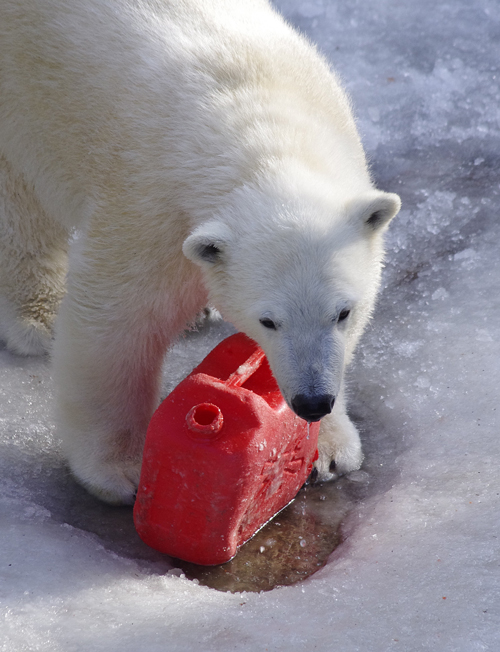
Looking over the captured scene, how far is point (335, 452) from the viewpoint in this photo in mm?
3191

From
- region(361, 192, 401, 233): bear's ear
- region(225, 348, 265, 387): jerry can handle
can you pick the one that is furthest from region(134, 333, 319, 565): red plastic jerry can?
region(361, 192, 401, 233): bear's ear

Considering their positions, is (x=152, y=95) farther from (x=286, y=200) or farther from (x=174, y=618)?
(x=174, y=618)

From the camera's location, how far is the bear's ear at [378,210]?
2.41 metres

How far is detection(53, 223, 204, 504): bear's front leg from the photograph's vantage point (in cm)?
269

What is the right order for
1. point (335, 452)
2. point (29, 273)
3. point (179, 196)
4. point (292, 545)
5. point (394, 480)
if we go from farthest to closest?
point (29, 273) → point (335, 452) → point (394, 480) → point (292, 545) → point (179, 196)

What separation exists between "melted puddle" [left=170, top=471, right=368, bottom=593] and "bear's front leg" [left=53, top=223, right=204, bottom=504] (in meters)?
0.56

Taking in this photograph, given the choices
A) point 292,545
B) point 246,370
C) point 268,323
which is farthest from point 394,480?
point 268,323

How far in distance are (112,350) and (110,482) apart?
57cm

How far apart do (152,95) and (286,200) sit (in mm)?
721

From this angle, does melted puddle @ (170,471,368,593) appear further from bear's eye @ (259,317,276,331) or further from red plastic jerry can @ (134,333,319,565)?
bear's eye @ (259,317,276,331)

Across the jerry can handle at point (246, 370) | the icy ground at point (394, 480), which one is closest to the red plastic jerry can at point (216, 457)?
the jerry can handle at point (246, 370)

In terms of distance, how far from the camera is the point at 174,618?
7.25 feet

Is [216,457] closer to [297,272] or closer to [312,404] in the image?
[312,404]

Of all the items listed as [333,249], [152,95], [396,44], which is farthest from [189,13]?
[396,44]
